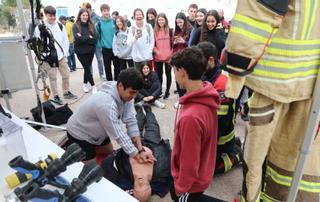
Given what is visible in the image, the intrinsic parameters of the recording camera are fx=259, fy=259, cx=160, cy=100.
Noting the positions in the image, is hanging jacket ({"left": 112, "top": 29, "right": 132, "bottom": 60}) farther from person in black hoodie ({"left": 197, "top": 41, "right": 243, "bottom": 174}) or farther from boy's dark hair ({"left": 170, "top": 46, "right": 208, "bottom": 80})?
boy's dark hair ({"left": 170, "top": 46, "right": 208, "bottom": 80})

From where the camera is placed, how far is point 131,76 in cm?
164

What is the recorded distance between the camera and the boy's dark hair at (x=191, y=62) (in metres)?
1.31

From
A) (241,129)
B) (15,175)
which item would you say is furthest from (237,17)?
(241,129)

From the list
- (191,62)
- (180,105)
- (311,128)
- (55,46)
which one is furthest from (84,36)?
(311,128)

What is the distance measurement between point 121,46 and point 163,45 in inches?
28.0

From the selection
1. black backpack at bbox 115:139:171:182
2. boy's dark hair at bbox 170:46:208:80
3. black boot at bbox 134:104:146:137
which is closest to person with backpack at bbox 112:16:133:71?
black boot at bbox 134:104:146:137

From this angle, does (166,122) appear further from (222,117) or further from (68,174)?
(68,174)

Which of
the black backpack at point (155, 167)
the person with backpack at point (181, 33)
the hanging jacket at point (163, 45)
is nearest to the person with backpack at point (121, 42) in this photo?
the hanging jacket at point (163, 45)

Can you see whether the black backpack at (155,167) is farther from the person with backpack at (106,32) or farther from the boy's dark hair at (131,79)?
the person with backpack at (106,32)

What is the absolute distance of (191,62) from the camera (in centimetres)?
130

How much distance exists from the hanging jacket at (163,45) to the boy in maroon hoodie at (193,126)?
253 centimetres

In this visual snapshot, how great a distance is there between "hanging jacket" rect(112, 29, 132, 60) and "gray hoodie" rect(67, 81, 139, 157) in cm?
219

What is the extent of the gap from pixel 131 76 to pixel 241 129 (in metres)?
1.75

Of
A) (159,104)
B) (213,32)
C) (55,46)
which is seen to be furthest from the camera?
(159,104)
